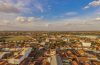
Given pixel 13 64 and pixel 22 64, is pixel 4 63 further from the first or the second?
pixel 22 64

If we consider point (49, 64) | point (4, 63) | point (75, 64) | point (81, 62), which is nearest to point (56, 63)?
point (49, 64)

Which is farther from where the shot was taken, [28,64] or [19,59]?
[19,59]

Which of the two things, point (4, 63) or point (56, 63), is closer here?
point (56, 63)

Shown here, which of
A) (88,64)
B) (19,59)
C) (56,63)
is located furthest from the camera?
(19,59)

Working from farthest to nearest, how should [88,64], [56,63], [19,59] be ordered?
[19,59] → [88,64] → [56,63]

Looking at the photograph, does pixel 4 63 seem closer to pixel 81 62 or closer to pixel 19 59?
pixel 19 59

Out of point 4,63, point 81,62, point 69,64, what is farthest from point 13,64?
point 81,62

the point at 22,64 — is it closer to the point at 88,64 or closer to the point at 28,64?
the point at 28,64

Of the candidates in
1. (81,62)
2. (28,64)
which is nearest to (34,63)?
(28,64)
